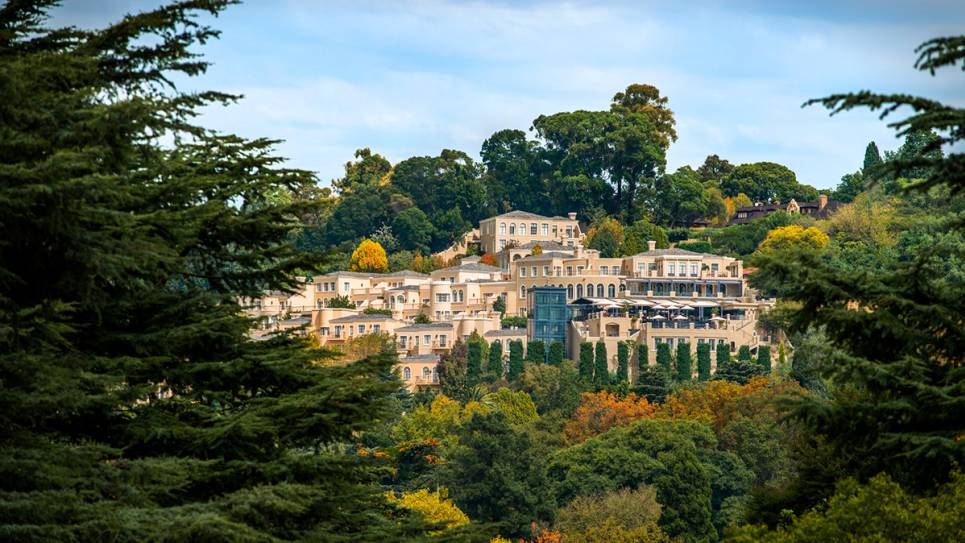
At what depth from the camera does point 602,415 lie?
277ft

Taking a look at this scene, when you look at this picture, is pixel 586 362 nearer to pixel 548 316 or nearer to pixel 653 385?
pixel 653 385

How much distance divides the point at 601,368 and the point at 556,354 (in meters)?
3.83

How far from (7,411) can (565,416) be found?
7437 cm

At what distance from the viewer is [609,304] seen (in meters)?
102

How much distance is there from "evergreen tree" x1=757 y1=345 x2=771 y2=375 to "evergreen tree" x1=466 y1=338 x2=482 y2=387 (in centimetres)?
1554

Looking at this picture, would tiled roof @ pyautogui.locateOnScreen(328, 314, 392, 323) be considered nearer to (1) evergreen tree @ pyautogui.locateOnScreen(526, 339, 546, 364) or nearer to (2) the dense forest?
(1) evergreen tree @ pyautogui.locateOnScreen(526, 339, 546, 364)

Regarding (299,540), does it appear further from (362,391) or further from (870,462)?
(870,462)

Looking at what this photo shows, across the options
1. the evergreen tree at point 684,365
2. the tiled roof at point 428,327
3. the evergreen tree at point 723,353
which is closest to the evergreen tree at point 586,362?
the evergreen tree at point 684,365

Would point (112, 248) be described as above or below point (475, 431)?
above

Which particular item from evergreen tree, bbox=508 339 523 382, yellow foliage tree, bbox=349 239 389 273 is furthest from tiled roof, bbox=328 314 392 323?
yellow foliage tree, bbox=349 239 389 273

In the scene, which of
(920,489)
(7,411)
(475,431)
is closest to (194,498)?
(7,411)

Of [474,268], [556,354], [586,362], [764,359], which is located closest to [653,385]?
[586,362]

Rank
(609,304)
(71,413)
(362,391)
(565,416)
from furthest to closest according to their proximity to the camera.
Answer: (609,304)
(565,416)
(362,391)
(71,413)

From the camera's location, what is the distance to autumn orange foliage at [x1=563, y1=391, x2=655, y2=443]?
83.1 meters
